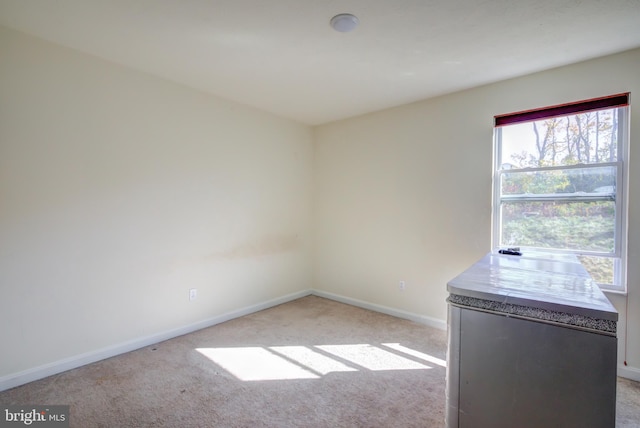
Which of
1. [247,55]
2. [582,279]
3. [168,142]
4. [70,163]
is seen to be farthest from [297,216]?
[582,279]

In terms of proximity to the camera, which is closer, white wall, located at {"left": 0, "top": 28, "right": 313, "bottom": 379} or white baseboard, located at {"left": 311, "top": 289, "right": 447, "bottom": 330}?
white wall, located at {"left": 0, "top": 28, "right": 313, "bottom": 379}

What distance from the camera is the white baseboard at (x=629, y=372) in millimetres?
2335

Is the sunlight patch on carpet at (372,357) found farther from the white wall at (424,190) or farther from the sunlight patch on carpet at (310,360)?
the white wall at (424,190)

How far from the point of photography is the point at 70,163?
2.41 meters

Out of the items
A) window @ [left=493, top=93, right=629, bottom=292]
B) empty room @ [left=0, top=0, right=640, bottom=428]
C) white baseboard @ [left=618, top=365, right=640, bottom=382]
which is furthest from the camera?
window @ [left=493, top=93, right=629, bottom=292]

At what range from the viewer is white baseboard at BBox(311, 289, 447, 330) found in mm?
3344

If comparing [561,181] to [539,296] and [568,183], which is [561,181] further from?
[539,296]

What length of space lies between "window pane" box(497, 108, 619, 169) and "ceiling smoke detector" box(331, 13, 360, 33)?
1917 millimetres

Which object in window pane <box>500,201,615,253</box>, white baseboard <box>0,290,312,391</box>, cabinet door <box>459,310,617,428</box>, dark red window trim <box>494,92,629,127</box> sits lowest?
white baseboard <box>0,290,312,391</box>

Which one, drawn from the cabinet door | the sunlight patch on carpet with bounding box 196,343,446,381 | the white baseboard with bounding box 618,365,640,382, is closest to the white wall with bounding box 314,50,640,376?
the white baseboard with bounding box 618,365,640,382

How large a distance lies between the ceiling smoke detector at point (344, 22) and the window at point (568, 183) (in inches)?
72.5

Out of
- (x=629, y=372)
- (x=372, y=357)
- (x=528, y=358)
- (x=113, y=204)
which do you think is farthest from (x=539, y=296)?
(x=113, y=204)

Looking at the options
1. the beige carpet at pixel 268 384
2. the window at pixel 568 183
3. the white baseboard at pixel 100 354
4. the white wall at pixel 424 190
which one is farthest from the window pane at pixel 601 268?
the white baseboard at pixel 100 354

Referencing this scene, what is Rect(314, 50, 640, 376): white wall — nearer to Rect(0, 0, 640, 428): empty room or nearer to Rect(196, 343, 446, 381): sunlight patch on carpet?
Rect(0, 0, 640, 428): empty room
